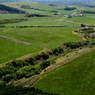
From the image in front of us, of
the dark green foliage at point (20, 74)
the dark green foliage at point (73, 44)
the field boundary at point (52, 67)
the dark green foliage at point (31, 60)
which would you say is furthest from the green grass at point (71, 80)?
the dark green foliage at point (73, 44)

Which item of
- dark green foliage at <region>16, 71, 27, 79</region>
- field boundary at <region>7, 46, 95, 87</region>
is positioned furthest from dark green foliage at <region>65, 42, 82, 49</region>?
dark green foliage at <region>16, 71, 27, 79</region>

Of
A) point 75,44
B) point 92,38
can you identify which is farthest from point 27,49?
point 92,38

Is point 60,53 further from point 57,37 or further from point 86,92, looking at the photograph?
point 86,92

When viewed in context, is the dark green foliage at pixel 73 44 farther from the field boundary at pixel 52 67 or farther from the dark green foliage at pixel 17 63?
the dark green foliage at pixel 17 63

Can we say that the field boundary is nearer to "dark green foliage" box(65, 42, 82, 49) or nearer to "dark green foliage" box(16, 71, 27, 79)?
"dark green foliage" box(16, 71, 27, 79)

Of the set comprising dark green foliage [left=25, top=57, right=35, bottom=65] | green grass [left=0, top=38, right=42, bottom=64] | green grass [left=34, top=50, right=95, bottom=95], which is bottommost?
green grass [left=34, top=50, right=95, bottom=95]

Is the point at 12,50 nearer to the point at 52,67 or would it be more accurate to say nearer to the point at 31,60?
the point at 31,60
